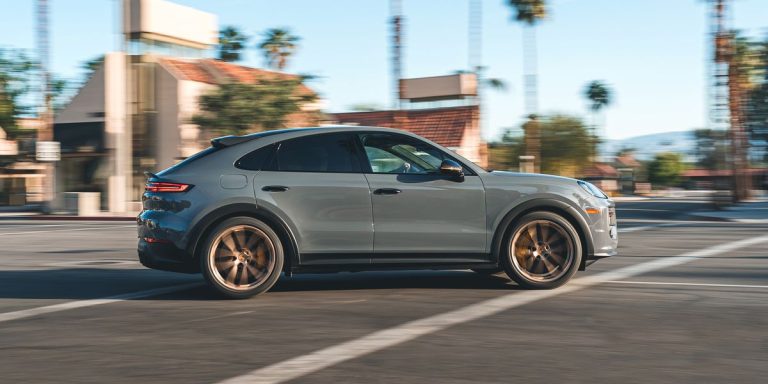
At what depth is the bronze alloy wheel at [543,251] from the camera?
8.12m

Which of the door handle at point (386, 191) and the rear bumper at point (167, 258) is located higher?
the door handle at point (386, 191)

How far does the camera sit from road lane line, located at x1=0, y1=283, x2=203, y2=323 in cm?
725

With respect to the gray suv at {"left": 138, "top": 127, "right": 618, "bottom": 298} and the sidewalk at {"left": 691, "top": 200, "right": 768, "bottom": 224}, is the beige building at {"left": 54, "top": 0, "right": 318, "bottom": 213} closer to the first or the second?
the sidewalk at {"left": 691, "top": 200, "right": 768, "bottom": 224}

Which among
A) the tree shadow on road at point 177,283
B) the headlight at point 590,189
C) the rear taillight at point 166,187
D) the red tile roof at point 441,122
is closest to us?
the rear taillight at point 166,187

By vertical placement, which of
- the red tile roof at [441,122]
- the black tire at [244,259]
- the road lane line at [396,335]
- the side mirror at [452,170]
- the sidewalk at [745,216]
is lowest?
the road lane line at [396,335]

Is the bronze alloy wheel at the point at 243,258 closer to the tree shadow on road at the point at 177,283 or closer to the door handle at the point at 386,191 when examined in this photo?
the tree shadow on road at the point at 177,283

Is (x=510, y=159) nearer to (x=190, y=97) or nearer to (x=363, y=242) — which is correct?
(x=190, y=97)

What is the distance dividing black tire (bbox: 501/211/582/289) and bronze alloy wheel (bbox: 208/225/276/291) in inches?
87.3

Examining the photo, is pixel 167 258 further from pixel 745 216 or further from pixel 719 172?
pixel 719 172

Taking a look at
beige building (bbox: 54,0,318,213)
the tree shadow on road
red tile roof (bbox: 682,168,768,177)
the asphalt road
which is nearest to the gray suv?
the asphalt road

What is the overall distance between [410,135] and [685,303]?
114 inches

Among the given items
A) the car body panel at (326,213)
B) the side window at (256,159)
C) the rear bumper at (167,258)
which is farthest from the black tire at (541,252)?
the rear bumper at (167,258)

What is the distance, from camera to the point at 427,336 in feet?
20.1

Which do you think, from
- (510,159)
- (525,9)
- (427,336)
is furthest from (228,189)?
(510,159)
